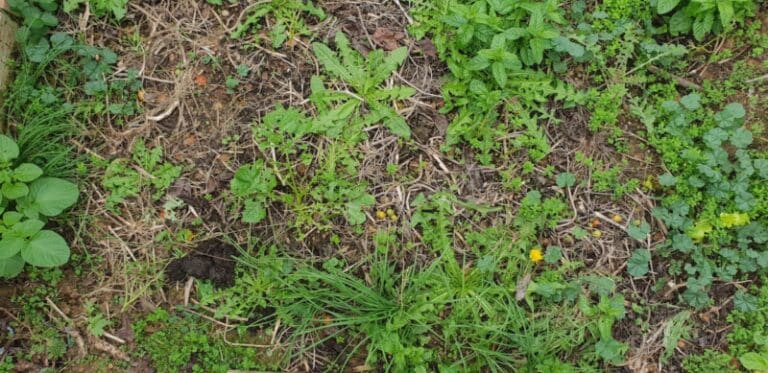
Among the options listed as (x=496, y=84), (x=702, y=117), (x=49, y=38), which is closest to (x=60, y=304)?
(x=49, y=38)

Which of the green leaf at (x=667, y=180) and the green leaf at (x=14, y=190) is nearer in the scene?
the green leaf at (x=14, y=190)

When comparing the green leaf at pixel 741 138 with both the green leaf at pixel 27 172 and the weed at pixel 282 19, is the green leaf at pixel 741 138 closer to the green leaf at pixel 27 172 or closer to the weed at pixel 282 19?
the weed at pixel 282 19

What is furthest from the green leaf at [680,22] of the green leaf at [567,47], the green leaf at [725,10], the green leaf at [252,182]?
the green leaf at [252,182]

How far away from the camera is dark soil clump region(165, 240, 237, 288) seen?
2.95m

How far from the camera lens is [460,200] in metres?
3.07

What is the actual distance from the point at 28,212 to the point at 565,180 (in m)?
2.64

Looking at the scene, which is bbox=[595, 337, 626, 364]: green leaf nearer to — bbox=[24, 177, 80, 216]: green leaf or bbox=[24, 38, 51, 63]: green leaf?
bbox=[24, 177, 80, 216]: green leaf

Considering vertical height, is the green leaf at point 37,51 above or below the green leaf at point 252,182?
above

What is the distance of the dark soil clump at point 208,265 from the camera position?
295 centimetres

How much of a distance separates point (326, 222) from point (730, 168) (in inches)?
81.3

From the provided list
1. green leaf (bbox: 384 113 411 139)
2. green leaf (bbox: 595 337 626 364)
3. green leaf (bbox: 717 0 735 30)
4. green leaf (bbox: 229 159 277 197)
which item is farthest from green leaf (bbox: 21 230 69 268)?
green leaf (bbox: 717 0 735 30)

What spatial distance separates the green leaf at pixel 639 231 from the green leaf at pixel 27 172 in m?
2.91

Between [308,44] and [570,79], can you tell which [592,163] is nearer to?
[570,79]

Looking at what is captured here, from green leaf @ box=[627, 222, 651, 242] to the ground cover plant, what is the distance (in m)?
0.01
